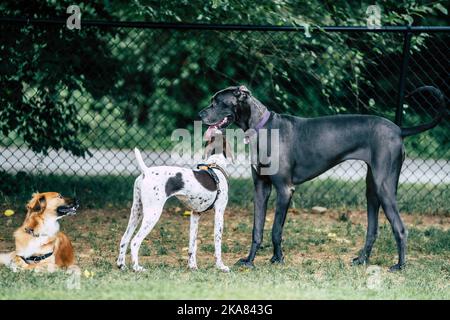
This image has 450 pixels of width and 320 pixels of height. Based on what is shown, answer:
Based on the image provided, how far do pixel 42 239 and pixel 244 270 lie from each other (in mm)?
1505

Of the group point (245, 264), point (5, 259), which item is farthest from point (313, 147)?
point (5, 259)

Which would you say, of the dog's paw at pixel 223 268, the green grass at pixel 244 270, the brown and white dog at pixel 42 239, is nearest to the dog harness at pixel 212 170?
the dog's paw at pixel 223 268

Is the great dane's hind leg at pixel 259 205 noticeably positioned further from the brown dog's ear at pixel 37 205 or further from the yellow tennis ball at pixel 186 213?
the yellow tennis ball at pixel 186 213

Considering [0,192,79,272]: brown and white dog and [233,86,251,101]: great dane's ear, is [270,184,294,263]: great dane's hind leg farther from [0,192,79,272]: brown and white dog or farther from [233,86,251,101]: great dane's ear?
[0,192,79,272]: brown and white dog

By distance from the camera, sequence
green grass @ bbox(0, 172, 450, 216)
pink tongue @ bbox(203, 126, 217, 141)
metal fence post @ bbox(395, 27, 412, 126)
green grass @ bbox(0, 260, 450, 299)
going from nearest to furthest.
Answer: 1. green grass @ bbox(0, 260, 450, 299)
2. pink tongue @ bbox(203, 126, 217, 141)
3. metal fence post @ bbox(395, 27, 412, 126)
4. green grass @ bbox(0, 172, 450, 216)

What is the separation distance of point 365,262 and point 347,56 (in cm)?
308

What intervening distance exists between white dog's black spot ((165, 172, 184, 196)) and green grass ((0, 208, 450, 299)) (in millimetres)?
595

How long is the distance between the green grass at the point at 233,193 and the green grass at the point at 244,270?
0.39m

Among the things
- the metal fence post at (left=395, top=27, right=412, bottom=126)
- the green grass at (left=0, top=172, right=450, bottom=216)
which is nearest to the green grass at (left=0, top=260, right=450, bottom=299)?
Result: the metal fence post at (left=395, top=27, right=412, bottom=126)

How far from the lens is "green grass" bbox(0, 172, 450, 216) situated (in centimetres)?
852

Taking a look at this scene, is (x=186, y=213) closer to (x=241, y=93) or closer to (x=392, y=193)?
(x=241, y=93)

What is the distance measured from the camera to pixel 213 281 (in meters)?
5.21

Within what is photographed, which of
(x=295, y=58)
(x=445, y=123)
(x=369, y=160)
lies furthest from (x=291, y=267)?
(x=445, y=123)

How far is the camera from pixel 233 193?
9477mm
